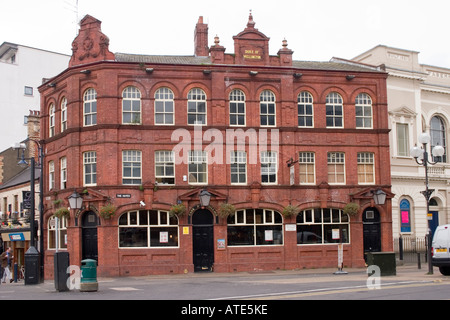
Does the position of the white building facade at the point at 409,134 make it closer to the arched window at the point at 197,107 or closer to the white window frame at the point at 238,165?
the white window frame at the point at 238,165

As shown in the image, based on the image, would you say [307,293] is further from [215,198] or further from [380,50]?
[380,50]

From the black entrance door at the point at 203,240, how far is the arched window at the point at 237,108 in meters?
5.28

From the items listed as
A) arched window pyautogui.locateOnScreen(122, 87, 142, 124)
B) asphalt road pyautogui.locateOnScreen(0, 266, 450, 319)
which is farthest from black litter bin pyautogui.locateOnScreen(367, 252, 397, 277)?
arched window pyautogui.locateOnScreen(122, 87, 142, 124)

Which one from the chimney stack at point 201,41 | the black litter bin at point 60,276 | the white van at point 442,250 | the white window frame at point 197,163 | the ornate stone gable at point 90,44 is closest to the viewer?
the black litter bin at point 60,276

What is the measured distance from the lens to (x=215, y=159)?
33.7 m

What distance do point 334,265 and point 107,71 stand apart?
16160mm

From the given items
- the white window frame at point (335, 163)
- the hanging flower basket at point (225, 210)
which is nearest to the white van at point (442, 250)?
the white window frame at point (335, 163)

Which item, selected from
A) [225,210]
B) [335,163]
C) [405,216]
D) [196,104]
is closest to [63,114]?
[196,104]

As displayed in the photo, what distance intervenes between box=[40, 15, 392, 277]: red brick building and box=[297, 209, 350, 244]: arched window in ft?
0.18

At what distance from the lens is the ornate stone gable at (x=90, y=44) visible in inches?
1315

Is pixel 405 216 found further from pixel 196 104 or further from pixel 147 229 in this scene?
pixel 147 229

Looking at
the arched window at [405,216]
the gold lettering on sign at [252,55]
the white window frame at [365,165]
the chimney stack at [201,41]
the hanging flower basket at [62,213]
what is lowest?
the arched window at [405,216]

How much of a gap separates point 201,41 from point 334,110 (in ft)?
29.6

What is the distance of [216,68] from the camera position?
112 ft
